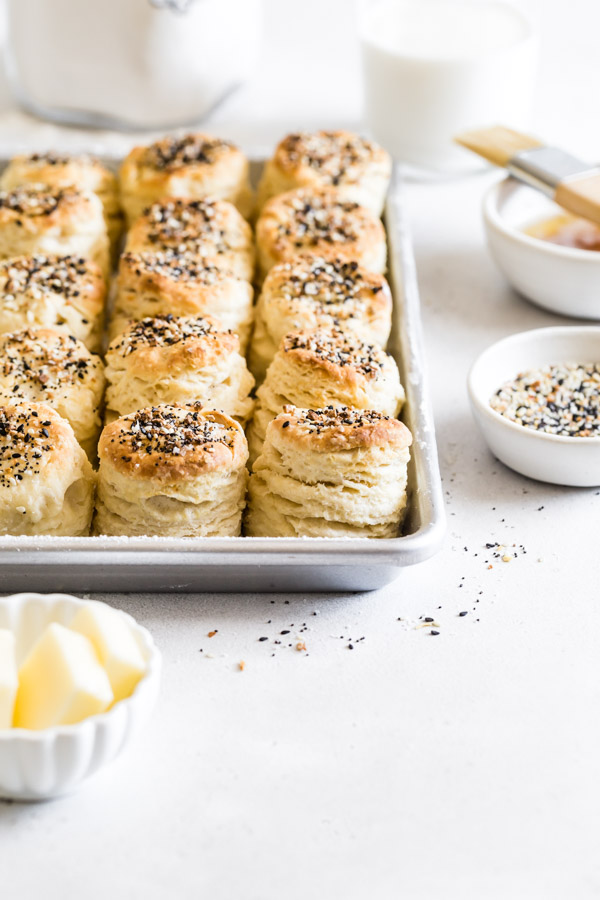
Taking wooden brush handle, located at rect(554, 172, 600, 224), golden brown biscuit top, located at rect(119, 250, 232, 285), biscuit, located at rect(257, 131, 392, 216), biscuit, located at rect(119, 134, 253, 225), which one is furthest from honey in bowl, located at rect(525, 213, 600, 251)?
golden brown biscuit top, located at rect(119, 250, 232, 285)

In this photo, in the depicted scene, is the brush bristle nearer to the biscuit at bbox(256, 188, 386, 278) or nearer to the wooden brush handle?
the wooden brush handle

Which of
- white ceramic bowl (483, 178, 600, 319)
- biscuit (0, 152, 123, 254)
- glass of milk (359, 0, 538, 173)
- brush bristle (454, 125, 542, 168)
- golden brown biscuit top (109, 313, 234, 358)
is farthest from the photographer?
glass of milk (359, 0, 538, 173)

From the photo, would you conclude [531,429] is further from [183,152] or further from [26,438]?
[183,152]

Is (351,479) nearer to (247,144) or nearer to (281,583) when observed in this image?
(281,583)

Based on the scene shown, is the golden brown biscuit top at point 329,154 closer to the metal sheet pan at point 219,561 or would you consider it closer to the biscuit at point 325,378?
the biscuit at point 325,378

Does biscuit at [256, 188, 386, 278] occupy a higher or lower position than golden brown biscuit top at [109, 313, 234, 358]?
higher

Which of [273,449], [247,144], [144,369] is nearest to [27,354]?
[144,369]

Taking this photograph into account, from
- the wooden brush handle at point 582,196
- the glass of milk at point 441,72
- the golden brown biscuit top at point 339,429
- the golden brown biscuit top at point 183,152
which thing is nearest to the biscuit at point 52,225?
the golden brown biscuit top at point 183,152
